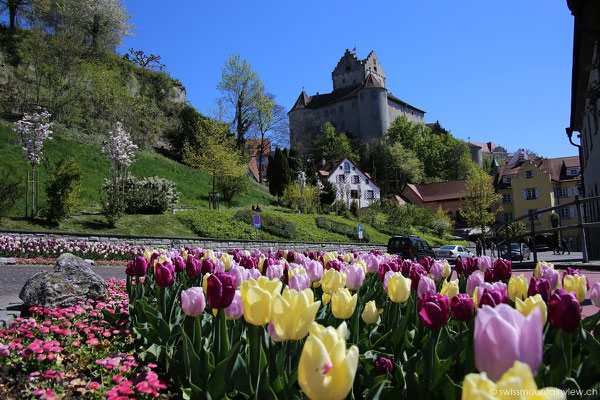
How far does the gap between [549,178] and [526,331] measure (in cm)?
6246

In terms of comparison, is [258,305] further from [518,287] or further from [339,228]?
[339,228]

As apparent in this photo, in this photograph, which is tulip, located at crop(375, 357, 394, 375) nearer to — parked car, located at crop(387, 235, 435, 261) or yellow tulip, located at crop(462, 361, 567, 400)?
yellow tulip, located at crop(462, 361, 567, 400)

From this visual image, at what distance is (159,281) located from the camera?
323 centimetres

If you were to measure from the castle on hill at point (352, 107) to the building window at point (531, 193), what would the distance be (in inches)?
1408

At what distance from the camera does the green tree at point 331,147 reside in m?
80.4

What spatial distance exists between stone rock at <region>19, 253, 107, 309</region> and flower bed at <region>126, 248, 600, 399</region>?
191 centimetres

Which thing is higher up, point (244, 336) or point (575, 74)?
point (575, 74)

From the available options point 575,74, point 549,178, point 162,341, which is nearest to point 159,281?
point 162,341

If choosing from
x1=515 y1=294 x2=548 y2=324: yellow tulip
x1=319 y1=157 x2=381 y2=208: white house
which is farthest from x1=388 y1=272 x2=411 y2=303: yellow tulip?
x1=319 y1=157 x2=381 y2=208: white house

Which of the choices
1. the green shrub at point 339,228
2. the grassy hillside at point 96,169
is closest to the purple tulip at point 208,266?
the grassy hillside at point 96,169

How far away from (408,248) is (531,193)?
45.6 metres

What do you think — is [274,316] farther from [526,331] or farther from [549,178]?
[549,178]

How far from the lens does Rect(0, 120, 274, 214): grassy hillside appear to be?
2309cm

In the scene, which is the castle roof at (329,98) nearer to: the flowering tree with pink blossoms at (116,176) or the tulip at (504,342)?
the flowering tree with pink blossoms at (116,176)
